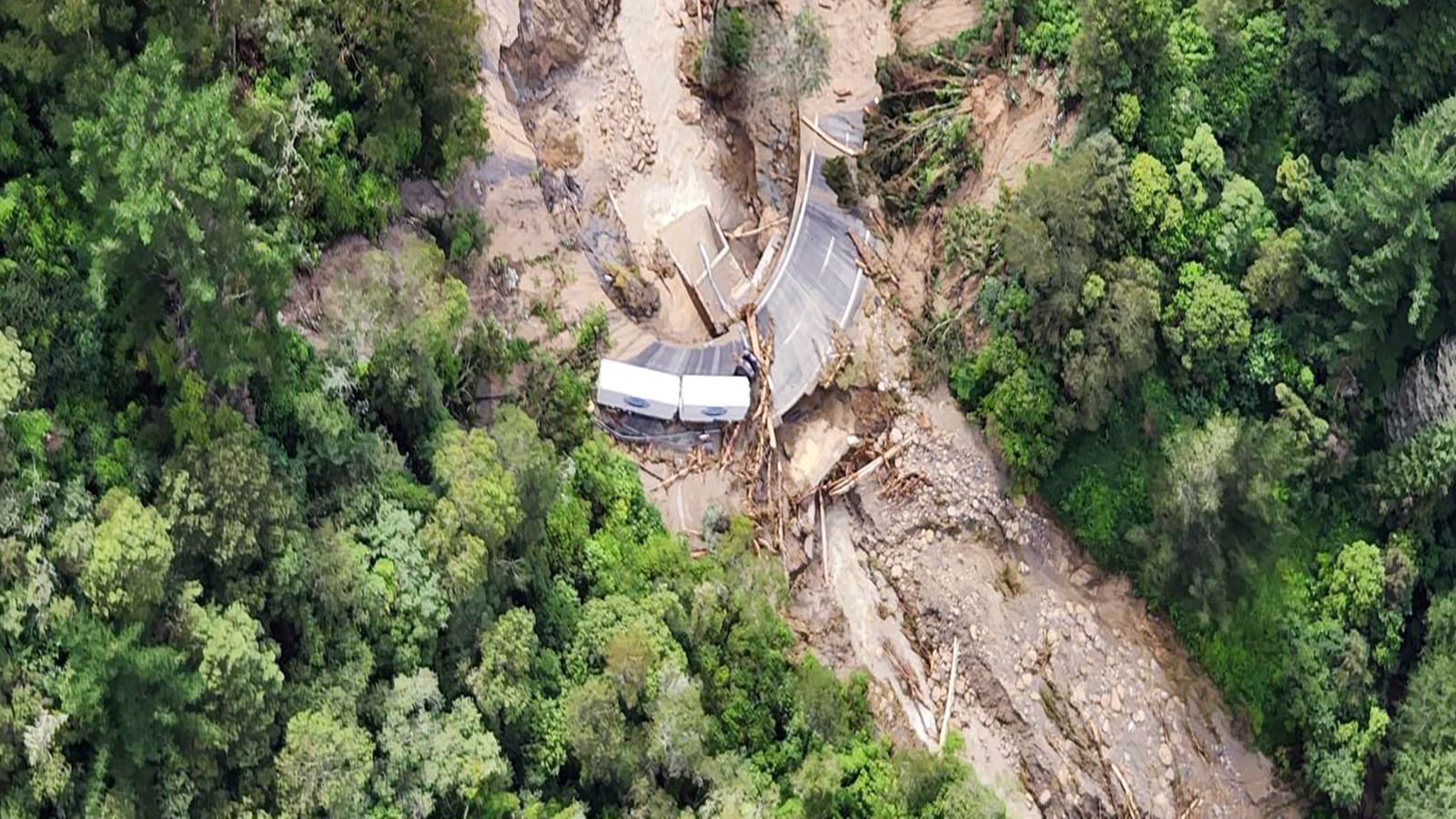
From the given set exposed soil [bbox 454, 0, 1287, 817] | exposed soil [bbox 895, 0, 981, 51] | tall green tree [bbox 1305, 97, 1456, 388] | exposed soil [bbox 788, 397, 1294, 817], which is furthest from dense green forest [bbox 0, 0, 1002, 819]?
tall green tree [bbox 1305, 97, 1456, 388]

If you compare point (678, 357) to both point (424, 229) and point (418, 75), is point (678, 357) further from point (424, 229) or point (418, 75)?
point (418, 75)

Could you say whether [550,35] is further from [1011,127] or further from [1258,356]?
[1258,356]

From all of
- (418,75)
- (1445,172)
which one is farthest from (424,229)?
(1445,172)

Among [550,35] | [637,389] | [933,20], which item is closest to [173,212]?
[637,389]

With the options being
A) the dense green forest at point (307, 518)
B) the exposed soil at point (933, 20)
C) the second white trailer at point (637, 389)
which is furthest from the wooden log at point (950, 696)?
the exposed soil at point (933, 20)

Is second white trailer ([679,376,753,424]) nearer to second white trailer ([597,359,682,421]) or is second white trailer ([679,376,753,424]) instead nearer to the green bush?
second white trailer ([597,359,682,421])

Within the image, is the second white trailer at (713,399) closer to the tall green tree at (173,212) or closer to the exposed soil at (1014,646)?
the exposed soil at (1014,646)
